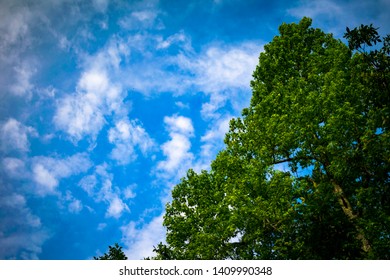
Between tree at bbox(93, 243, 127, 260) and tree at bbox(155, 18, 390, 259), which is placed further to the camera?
tree at bbox(93, 243, 127, 260)

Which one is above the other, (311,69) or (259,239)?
(311,69)

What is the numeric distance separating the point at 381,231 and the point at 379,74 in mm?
6462

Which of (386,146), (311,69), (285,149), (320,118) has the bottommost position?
(386,146)

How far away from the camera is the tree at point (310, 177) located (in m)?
13.2

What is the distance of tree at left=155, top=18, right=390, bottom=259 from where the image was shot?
13.2 meters

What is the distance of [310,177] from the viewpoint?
17.3m

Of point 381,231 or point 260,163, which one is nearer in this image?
point 381,231

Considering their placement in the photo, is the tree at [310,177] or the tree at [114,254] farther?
the tree at [114,254]
